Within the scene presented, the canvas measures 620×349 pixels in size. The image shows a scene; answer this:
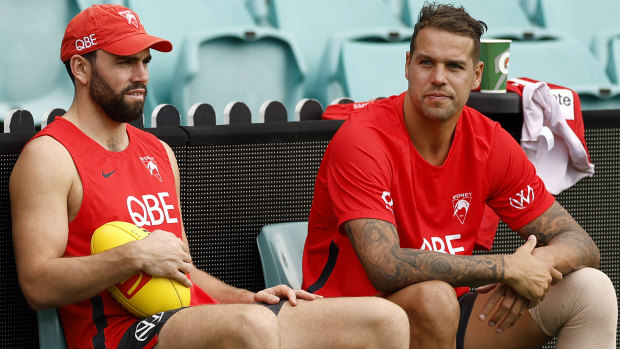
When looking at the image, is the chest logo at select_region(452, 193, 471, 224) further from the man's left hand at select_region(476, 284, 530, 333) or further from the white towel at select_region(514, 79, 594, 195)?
the white towel at select_region(514, 79, 594, 195)

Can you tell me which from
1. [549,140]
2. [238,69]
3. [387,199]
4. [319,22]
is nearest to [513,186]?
[387,199]

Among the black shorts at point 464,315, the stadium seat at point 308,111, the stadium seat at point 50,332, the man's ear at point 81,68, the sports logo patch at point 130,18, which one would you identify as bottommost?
the black shorts at point 464,315

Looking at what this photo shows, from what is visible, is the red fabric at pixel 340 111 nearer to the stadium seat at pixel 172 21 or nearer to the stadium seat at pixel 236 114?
the stadium seat at pixel 236 114

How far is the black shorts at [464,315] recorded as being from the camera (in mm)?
3182

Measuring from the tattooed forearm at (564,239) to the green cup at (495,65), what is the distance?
78cm

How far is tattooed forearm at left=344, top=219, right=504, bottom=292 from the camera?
2.84m

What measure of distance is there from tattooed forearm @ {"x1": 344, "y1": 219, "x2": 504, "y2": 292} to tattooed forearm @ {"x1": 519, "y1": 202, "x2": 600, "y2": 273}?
292 mm

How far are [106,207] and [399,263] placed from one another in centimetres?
88

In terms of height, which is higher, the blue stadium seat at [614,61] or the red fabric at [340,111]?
the red fabric at [340,111]

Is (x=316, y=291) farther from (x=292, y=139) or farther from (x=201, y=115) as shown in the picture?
(x=201, y=115)

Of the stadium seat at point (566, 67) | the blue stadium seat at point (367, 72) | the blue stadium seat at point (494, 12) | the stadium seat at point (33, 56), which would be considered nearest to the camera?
the stadium seat at point (33, 56)

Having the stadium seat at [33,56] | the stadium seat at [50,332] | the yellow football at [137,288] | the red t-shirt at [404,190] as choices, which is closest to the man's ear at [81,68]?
the yellow football at [137,288]

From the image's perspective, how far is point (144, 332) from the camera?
8.61 feet

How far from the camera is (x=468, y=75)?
123 inches
